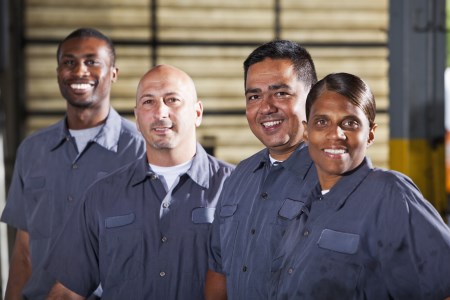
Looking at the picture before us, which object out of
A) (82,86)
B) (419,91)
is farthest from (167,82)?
(419,91)

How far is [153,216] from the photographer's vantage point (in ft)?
10.4

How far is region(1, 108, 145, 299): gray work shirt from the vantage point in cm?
378

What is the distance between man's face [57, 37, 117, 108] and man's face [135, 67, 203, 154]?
0.70 m

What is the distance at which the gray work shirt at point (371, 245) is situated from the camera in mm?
2225

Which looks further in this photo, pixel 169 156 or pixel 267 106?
pixel 169 156

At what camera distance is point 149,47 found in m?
8.27

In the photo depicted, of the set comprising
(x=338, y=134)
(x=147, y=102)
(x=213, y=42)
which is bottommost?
(x=338, y=134)

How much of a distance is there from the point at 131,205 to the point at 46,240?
2.58 feet

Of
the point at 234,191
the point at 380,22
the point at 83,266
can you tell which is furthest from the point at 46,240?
the point at 380,22

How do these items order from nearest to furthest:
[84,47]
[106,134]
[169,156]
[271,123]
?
[271,123]
[169,156]
[106,134]
[84,47]

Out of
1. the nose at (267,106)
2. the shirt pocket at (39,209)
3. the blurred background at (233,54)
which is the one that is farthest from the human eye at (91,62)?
the blurred background at (233,54)

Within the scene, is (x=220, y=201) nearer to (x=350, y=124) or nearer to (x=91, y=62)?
(x=350, y=124)

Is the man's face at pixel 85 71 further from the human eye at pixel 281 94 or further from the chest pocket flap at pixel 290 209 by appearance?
the chest pocket flap at pixel 290 209

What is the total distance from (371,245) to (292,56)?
33.9 inches
